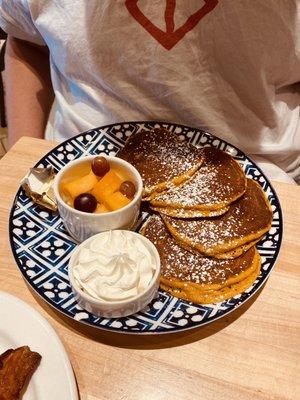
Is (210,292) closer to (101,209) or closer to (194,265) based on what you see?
(194,265)

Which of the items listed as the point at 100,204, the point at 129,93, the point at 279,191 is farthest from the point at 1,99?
the point at 279,191

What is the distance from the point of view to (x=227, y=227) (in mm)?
945

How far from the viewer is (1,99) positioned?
2.00 metres

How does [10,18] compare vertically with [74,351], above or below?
above

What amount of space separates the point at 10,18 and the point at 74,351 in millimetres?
939

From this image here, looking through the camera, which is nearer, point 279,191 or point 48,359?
point 48,359

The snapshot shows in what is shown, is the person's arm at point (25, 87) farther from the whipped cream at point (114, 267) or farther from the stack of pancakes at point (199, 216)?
the whipped cream at point (114, 267)

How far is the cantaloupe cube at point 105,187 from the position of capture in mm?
956

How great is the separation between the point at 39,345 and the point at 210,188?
521 mm

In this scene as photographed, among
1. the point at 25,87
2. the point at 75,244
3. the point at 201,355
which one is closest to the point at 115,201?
the point at 75,244

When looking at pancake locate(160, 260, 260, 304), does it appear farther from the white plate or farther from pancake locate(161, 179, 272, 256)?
the white plate

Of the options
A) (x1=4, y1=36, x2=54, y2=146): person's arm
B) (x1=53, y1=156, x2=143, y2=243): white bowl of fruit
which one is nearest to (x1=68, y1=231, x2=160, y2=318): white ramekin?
(x1=53, y1=156, x2=143, y2=243): white bowl of fruit

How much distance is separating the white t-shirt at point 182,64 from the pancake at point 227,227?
0.23 metres

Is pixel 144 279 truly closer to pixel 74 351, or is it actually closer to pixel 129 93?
pixel 74 351
